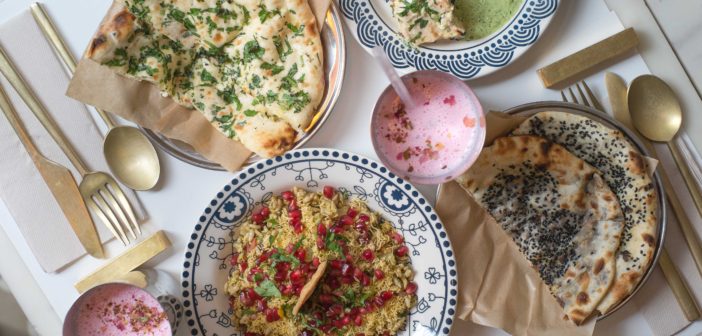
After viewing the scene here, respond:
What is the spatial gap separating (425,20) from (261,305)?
131 cm

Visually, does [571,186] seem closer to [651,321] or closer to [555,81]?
[555,81]

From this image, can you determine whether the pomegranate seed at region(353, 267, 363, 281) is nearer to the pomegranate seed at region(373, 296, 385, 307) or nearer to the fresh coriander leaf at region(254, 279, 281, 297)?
the pomegranate seed at region(373, 296, 385, 307)

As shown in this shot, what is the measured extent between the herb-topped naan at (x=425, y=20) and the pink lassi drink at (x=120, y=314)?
55.8 inches

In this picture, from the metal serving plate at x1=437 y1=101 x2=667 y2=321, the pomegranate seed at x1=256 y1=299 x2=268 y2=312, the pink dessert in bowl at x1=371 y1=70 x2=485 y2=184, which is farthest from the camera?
the pomegranate seed at x1=256 y1=299 x2=268 y2=312

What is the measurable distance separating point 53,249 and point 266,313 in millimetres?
925

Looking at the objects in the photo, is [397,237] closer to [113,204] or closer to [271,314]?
[271,314]

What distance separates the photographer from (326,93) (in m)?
2.28

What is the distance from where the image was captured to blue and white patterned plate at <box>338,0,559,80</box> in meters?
2.20

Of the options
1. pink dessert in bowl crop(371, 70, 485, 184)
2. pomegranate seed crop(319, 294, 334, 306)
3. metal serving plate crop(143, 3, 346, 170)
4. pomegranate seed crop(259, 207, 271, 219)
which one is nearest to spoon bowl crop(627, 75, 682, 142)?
pink dessert in bowl crop(371, 70, 485, 184)

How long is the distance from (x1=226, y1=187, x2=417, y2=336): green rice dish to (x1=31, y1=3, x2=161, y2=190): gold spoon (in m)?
0.45

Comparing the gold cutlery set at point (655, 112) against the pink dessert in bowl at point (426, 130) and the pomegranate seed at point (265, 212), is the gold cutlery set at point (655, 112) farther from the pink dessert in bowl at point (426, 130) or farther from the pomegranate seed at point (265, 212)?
the pomegranate seed at point (265, 212)

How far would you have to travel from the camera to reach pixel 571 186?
7.25 ft

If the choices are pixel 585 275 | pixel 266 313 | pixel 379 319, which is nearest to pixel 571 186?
pixel 585 275

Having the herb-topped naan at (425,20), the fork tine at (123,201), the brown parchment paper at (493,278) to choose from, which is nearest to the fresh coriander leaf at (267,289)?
the fork tine at (123,201)
